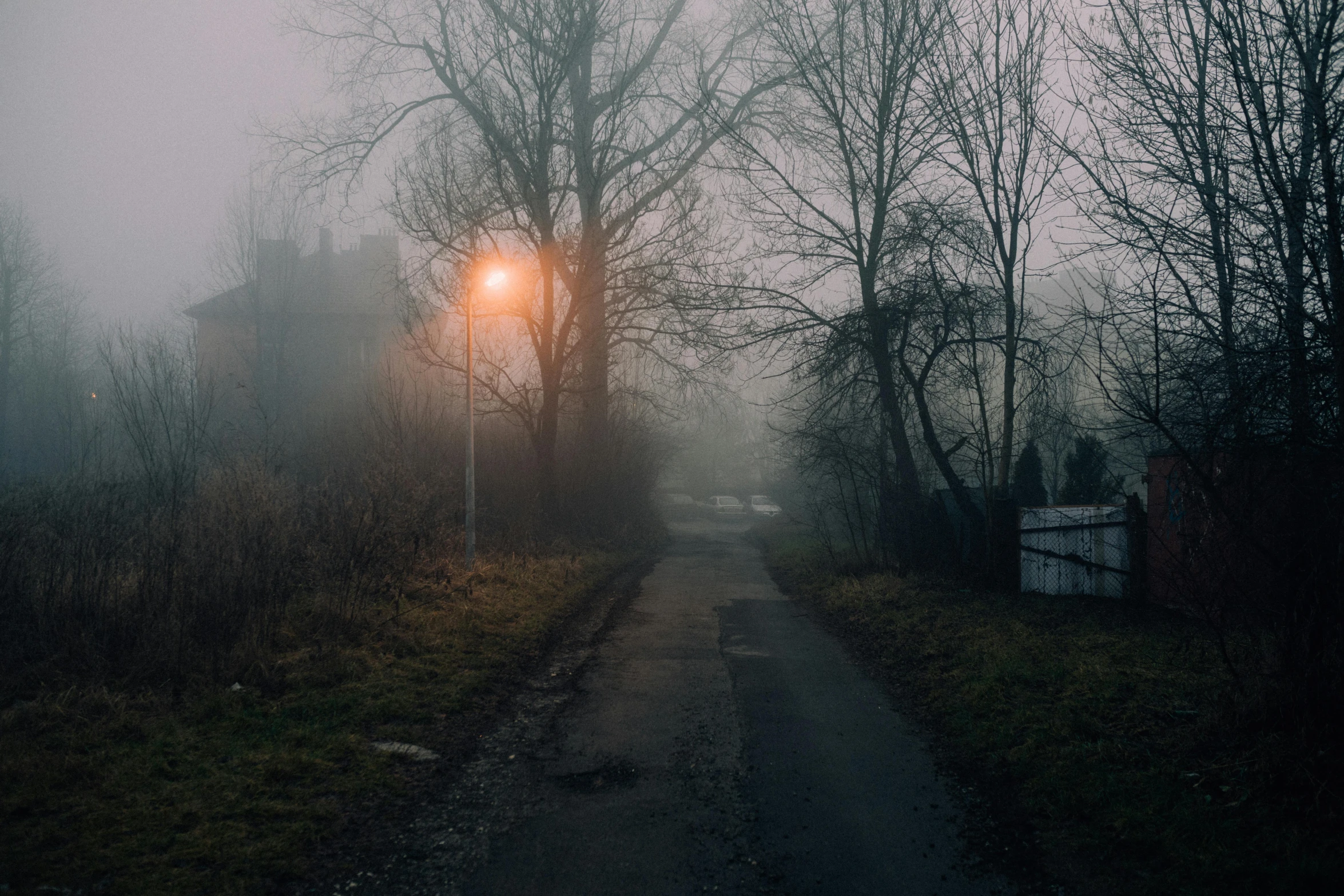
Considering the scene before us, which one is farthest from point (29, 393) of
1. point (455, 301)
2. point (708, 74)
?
point (708, 74)

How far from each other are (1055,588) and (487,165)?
14072 mm

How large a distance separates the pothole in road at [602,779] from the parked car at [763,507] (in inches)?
1483

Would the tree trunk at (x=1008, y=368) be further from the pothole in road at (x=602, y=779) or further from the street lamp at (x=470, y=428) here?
the pothole in road at (x=602, y=779)

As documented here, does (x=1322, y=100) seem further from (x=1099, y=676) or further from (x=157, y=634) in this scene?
(x=157, y=634)

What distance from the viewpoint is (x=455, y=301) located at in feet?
51.6

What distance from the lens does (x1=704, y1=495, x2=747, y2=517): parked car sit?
143 ft

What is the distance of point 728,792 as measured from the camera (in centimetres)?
467

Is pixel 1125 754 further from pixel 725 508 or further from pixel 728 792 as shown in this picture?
pixel 725 508

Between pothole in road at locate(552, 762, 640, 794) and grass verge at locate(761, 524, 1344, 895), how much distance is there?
2350 millimetres

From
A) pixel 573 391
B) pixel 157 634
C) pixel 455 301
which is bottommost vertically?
pixel 157 634

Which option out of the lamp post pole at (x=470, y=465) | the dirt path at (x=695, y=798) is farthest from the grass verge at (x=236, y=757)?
the lamp post pole at (x=470, y=465)

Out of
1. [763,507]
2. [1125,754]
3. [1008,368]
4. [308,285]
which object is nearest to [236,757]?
[1125,754]

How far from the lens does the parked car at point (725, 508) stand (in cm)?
4356

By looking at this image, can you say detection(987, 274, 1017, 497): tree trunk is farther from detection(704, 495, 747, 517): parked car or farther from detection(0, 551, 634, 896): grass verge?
detection(704, 495, 747, 517): parked car
